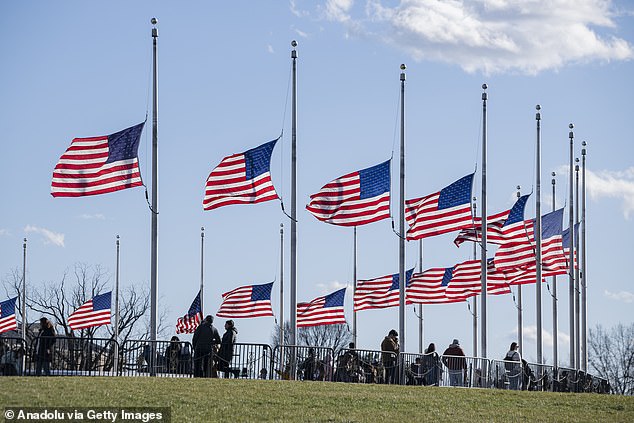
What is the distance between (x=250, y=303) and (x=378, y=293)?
5205mm

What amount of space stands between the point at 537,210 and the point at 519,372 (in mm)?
9076

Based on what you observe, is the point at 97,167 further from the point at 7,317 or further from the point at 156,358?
the point at 7,317

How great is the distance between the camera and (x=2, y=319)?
206ft

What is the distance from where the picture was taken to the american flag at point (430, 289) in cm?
5356

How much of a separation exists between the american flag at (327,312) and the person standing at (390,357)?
12049 mm

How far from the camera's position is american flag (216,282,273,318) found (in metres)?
56.9

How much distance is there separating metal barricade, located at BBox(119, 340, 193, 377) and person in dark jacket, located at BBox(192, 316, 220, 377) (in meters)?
0.47

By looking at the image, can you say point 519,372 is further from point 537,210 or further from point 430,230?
point 537,210

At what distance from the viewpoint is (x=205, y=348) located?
3919 cm

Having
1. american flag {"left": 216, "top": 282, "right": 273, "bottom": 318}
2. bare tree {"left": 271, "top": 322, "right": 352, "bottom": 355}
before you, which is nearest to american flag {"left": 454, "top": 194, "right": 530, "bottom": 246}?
american flag {"left": 216, "top": 282, "right": 273, "bottom": 318}

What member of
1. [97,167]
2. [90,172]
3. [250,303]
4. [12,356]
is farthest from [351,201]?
[250,303]

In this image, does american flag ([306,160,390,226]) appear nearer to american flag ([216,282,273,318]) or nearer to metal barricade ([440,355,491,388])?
metal barricade ([440,355,491,388])

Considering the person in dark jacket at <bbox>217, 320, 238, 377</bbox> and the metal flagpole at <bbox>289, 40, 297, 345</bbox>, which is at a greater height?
the metal flagpole at <bbox>289, 40, 297, 345</bbox>

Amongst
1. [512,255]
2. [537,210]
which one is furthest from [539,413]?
[537,210]
